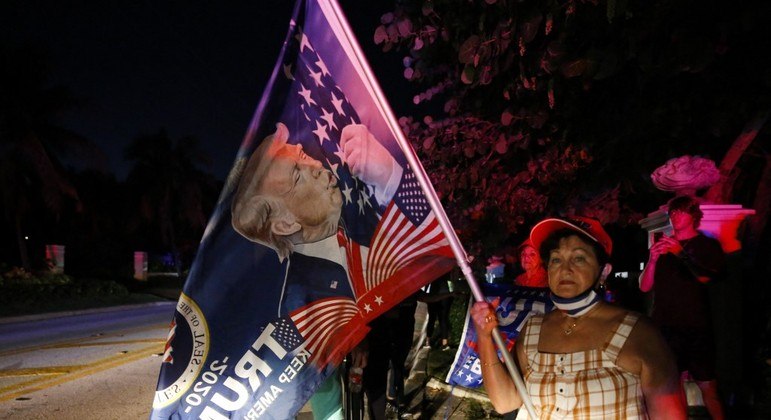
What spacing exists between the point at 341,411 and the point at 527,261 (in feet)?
6.78

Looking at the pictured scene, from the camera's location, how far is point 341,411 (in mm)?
4559

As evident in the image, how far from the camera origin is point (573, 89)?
5891 millimetres

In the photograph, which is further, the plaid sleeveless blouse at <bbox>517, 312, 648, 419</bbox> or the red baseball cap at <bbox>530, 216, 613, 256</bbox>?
the red baseball cap at <bbox>530, 216, 613, 256</bbox>

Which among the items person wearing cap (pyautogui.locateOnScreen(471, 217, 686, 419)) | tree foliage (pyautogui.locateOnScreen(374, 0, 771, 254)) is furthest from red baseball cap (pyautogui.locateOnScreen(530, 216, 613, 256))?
tree foliage (pyautogui.locateOnScreen(374, 0, 771, 254))

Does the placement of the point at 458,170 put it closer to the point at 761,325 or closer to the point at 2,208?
the point at 761,325

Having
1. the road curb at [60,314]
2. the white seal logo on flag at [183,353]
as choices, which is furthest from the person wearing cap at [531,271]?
the road curb at [60,314]

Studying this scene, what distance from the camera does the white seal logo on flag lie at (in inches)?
107

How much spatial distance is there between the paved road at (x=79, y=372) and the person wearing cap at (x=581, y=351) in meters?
5.50

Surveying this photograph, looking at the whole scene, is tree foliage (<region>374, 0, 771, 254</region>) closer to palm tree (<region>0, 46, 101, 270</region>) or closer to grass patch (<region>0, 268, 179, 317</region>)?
grass patch (<region>0, 268, 179, 317</region>)

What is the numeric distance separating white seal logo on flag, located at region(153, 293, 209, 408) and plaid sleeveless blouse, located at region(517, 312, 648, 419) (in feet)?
4.87

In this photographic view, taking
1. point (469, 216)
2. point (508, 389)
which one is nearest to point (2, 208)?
point (469, 216)

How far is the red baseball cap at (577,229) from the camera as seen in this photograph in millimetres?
2443

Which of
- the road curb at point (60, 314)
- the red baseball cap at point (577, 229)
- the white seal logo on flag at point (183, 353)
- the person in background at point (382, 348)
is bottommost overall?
the road curb at point (60, 314)

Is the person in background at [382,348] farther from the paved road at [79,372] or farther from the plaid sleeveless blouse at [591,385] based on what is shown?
the paved road at [79,372]
